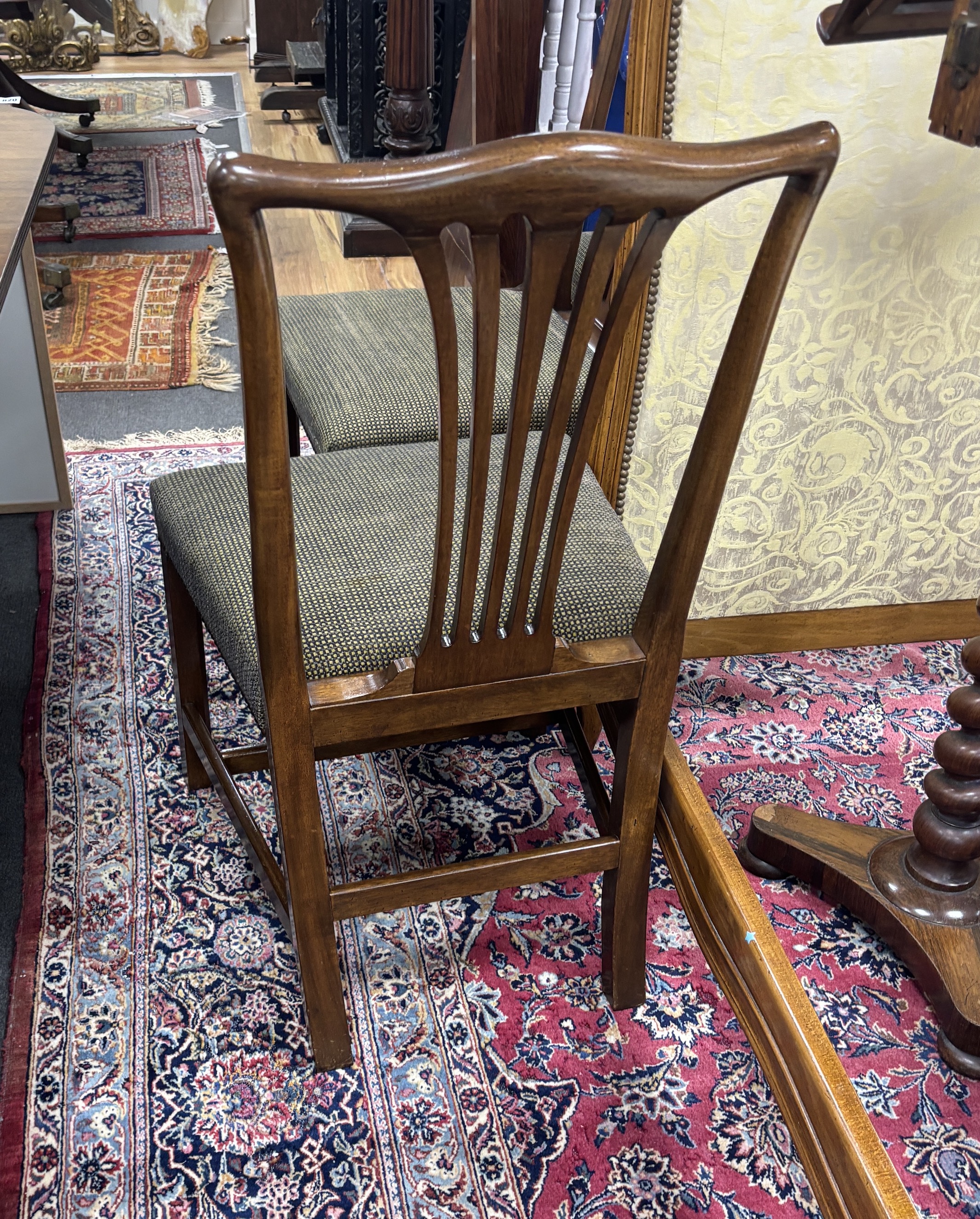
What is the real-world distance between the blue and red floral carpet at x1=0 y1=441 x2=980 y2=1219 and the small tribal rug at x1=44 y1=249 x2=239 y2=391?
3.97 ft

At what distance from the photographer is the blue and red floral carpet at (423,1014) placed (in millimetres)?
1138

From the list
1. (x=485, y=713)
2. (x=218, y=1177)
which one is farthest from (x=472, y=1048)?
(x=485, y=713)

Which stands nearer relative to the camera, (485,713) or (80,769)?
(485,713)

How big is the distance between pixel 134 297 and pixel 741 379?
2.65 m

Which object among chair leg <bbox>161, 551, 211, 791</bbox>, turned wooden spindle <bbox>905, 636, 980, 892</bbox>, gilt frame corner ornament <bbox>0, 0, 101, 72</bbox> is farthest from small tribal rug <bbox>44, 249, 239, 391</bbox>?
gilt frame corner ornament <bbox>0, 0, 101, 72</bbox>

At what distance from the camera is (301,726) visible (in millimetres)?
1037

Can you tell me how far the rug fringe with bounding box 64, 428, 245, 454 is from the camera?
2.45 meters

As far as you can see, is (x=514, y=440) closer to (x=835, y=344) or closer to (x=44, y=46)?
(x=835, y=344)

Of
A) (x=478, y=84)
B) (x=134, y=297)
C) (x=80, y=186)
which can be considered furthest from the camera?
(x=80, y=186)

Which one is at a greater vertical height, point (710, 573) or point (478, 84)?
point (478, 84)

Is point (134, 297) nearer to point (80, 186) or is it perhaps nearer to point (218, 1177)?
point (80, 186)

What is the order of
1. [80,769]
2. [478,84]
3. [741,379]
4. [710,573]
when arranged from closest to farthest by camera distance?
[741,379], [80,769], [710,573], [478,84]

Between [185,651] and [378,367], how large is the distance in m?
0.49

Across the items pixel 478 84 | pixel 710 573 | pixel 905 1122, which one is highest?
pixel 478 84
